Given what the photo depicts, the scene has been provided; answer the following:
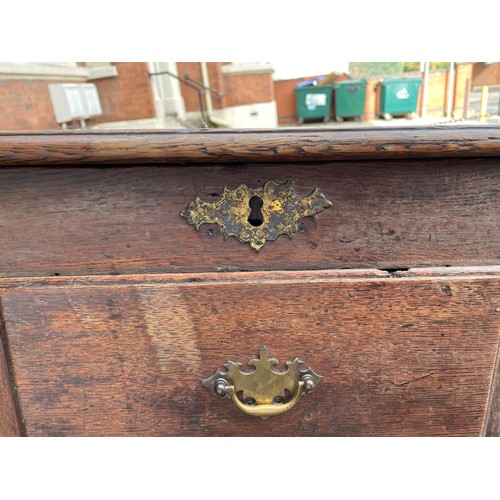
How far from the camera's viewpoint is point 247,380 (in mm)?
743

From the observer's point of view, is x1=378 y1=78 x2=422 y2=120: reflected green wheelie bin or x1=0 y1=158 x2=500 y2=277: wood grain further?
x1=378 y1=78 x2=422 y2=120: reflected green wheelie bin

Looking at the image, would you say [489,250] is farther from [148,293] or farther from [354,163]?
[148,293]

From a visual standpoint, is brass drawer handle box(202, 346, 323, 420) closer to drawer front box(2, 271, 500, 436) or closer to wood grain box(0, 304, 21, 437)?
drawer front box(2, 271, 500, 436)

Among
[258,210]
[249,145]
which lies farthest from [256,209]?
[249,145]

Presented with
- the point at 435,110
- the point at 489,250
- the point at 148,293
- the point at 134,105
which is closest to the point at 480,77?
the point at 489,250

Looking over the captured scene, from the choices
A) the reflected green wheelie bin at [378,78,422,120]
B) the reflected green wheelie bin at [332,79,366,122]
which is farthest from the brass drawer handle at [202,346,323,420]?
the reflected green wheelie bin at [332,79,366,122]

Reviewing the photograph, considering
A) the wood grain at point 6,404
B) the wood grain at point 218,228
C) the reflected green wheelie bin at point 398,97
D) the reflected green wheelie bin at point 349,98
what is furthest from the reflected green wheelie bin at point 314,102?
the wood grain at point 6,404

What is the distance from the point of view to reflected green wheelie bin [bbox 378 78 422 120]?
7.26 meters

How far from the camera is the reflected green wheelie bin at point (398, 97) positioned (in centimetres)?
726

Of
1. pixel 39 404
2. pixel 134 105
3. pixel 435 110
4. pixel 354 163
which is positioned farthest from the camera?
pixel 435 110

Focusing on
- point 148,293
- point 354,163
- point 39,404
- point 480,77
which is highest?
point 480,77

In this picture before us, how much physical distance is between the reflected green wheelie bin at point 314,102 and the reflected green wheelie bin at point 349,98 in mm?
177

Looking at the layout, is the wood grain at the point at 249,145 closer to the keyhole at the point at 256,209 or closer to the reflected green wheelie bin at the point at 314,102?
the keyhole at the point at 256,209

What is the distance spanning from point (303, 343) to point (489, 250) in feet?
1.23
